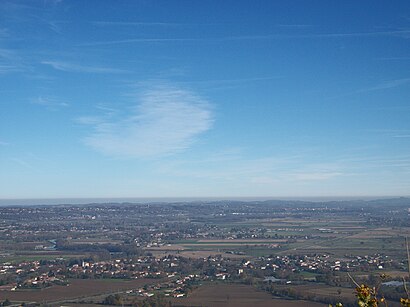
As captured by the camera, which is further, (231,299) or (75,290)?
(75,290)

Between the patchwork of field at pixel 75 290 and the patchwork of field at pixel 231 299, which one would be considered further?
the patchwork of field at pixel 75 290

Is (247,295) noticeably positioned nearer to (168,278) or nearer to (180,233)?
(168,278)

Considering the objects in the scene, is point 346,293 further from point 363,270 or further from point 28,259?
point 28,259

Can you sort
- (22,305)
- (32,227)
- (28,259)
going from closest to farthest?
(22,305) → (28,259) → (32,227)

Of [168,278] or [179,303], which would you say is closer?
[179,303]

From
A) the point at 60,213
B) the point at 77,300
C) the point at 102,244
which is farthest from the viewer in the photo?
the point at 60,213

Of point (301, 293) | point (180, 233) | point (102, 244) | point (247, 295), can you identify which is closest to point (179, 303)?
point (247, 295)

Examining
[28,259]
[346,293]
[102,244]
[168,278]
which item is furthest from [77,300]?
[102,244]

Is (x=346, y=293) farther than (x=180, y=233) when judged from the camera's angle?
No

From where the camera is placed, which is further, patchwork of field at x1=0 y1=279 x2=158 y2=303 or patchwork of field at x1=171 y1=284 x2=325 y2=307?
patchwork of field at x1=0 y1=279 x2=158 y2=303
